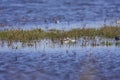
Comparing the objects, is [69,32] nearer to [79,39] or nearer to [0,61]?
[79,39]

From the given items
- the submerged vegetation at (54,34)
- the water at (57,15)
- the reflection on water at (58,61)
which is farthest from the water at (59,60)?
the water at (57,15)

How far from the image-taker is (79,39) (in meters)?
23.2

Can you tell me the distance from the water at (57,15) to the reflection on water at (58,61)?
6.26 meters

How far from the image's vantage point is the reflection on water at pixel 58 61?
1655cm

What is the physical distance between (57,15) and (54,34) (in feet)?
42.6

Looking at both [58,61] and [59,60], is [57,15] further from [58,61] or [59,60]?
[58,61]

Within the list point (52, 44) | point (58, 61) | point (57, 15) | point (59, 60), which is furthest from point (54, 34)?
point (57, 15)

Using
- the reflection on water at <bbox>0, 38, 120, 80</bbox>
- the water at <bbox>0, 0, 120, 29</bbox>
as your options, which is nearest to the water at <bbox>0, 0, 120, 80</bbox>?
the reflection on water at <bbox>0, 38, 120, 80</bbox>

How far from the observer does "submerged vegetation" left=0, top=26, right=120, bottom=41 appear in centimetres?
2312

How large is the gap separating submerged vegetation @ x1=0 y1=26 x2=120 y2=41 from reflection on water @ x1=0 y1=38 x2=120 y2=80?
2.12ft

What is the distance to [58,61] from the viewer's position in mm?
18719

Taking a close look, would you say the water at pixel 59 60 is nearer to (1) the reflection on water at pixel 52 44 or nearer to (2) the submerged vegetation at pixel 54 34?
(1) the reflection on water at pixel 52 44

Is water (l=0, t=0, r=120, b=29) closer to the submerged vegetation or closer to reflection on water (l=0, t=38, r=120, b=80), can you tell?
the submerged vegetation

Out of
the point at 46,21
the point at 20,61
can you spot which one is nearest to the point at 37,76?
the point at 20,61
